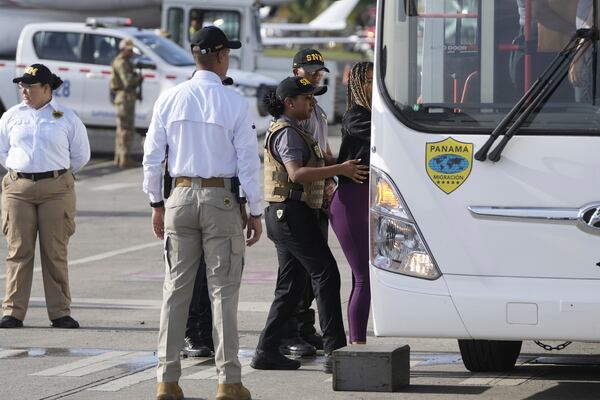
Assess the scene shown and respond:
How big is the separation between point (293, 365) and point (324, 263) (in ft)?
2.28

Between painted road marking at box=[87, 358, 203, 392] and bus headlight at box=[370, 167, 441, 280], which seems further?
painted road marking at box=[87, 358, 203, 392]

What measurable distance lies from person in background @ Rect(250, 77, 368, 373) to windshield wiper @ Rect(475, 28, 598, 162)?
1.46m

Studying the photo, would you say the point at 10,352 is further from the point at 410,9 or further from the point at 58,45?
the point at 58,45

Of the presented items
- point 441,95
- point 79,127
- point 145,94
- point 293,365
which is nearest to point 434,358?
point 293,365

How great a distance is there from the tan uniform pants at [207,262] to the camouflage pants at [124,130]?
14532 millimetres

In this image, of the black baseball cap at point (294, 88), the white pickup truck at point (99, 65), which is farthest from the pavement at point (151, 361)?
the white pickup truck at point (99, 65)

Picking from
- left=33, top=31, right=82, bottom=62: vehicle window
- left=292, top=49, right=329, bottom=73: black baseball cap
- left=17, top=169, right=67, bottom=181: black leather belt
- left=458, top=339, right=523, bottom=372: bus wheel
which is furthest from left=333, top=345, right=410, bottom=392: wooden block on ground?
left=33, top=31, right=82, bottom=62: vehicle window

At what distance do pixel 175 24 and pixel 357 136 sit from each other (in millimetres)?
19250

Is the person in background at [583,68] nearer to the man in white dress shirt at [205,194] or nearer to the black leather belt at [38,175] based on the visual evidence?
the man in white dress shirt at [205,194]

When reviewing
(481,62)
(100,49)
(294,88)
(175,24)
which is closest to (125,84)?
(100,49)

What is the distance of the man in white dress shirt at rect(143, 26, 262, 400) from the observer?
708cm

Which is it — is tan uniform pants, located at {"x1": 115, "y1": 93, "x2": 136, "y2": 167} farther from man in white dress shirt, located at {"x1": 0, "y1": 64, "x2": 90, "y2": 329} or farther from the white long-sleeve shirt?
the white long-sleeve shirt

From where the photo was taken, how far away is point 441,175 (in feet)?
22.0

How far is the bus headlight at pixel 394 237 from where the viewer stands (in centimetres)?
675
